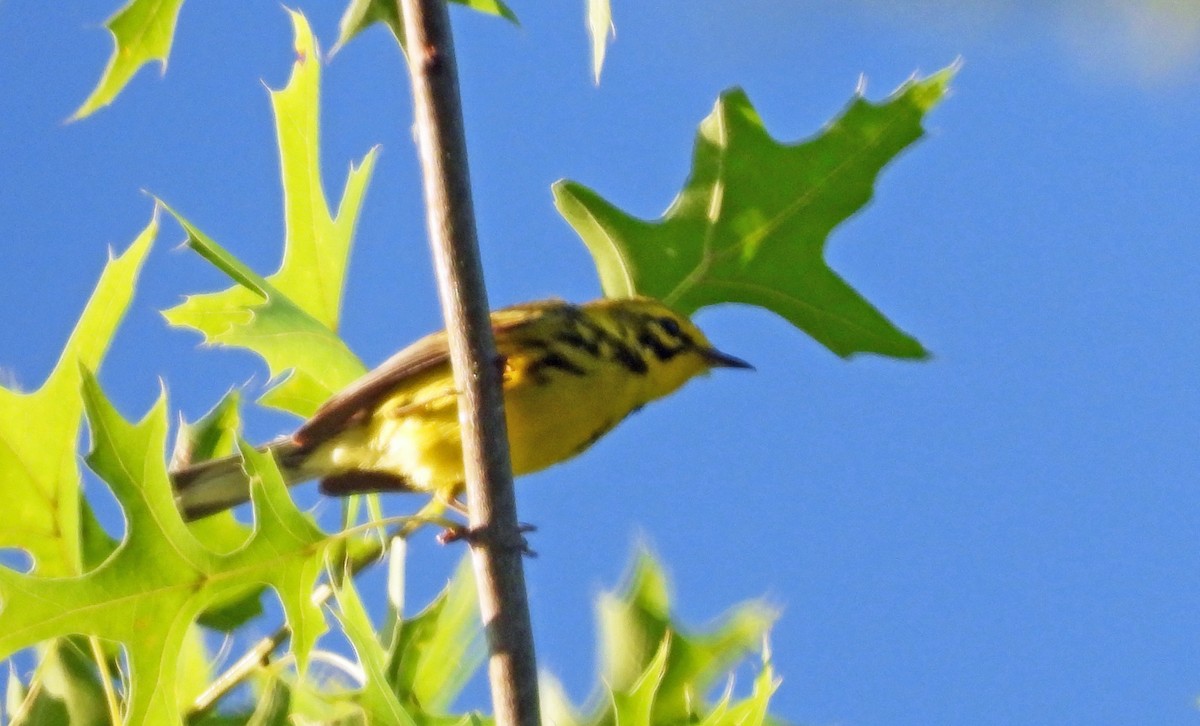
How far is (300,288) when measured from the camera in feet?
10.3

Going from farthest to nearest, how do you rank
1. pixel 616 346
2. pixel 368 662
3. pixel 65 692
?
pixel 616 346 → pixel 65 692 → pixel 368 662

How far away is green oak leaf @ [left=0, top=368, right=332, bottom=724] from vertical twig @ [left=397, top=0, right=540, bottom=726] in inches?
12.7

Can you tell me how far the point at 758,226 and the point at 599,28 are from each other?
96 cm

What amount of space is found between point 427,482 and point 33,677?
90cm

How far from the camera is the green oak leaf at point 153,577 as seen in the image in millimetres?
2141

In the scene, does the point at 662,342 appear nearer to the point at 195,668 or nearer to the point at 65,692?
the point at 195,668

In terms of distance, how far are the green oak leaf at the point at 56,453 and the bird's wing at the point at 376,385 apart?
513 mm

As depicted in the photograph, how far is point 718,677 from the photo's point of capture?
2906 mm

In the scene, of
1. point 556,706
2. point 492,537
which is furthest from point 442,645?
point 492,537

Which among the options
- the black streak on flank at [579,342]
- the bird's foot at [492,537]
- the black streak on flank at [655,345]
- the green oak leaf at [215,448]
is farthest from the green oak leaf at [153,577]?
the black streak on flank at [655,345]

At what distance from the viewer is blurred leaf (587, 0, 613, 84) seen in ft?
7.23

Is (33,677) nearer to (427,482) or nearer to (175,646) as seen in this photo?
(175,646)

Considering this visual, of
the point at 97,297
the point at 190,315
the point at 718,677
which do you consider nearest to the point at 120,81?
the point at 97,297

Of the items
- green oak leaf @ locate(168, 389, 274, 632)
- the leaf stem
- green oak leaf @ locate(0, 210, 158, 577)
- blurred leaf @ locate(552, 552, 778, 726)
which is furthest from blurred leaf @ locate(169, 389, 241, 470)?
blurred leaf @ locate(552, 552, 778, 726)
